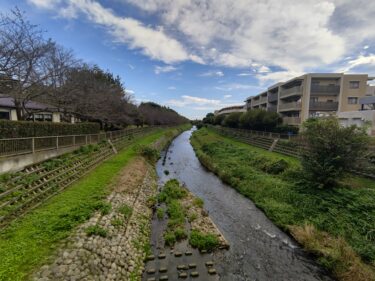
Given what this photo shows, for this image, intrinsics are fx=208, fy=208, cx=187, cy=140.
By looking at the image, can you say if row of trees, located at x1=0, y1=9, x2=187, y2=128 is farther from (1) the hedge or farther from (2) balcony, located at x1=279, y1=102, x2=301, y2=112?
(2) balcony, located at x1=279, y1=102, x2=301, y2=112

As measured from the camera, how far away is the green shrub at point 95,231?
6.44 meters

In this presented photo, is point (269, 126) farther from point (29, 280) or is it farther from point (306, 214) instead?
point (29, 280)

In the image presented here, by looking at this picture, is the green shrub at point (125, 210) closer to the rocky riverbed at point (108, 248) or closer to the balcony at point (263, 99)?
the rocky riverbed at point (108, 248)

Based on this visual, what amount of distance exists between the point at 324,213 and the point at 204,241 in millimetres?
5550

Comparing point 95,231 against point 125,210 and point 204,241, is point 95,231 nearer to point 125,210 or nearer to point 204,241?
point 125,210

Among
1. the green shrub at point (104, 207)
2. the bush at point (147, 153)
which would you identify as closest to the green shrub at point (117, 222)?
the green shrub at point (104, 207)

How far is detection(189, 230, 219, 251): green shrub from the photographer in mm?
7426

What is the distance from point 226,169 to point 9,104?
23037 millimetres

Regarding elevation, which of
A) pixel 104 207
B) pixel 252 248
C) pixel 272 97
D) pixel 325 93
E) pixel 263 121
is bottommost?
pixel 252 248

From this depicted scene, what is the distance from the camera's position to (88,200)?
864 cm

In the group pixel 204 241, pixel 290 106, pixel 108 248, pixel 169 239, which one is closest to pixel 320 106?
pixel 290 106

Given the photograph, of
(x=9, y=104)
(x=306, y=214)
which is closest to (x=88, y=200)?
(x=306, y=214)

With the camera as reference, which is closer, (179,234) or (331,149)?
(179,234)

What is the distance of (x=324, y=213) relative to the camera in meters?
9.03
